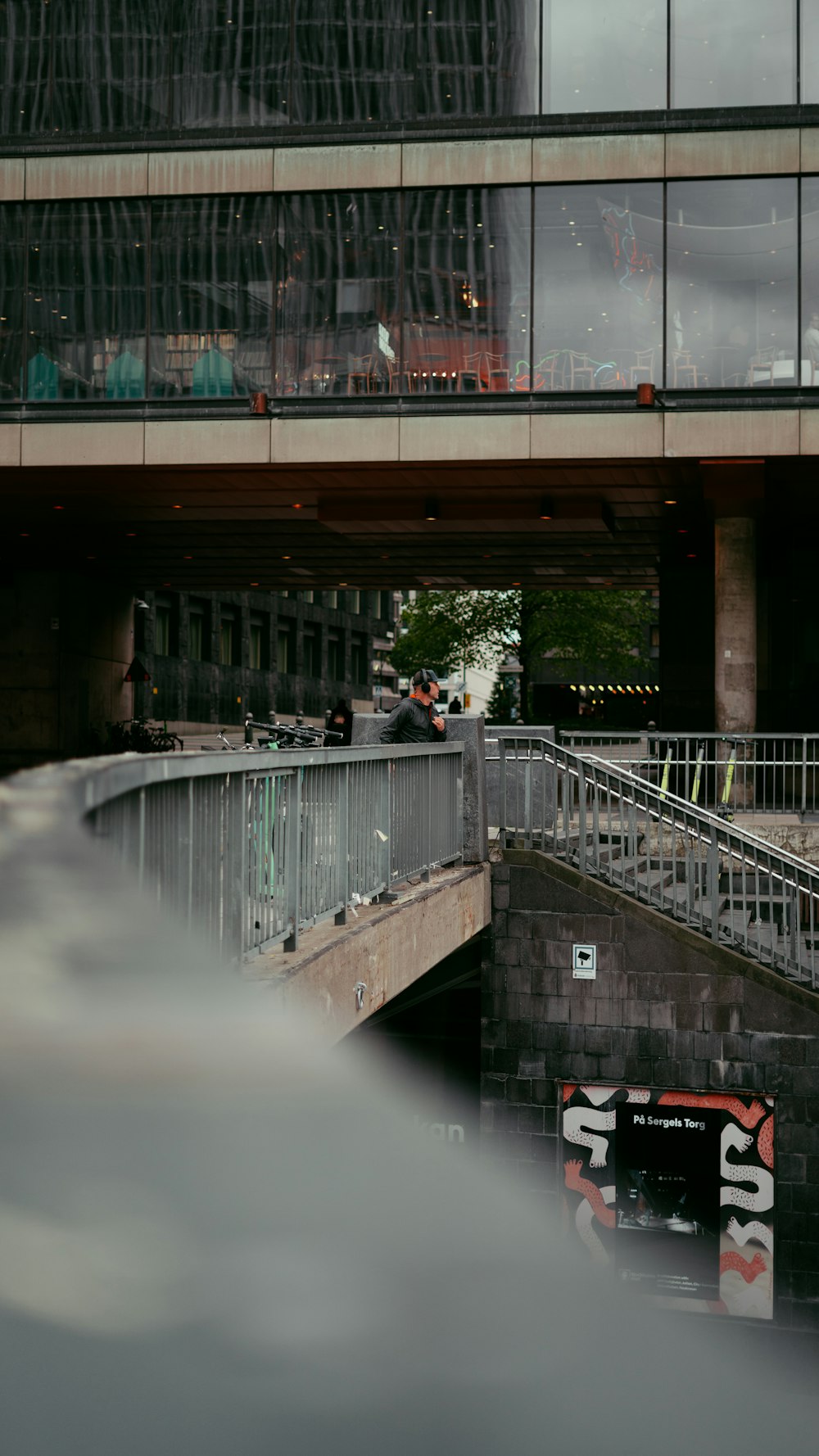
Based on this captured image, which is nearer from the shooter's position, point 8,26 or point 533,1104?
point 533,1104

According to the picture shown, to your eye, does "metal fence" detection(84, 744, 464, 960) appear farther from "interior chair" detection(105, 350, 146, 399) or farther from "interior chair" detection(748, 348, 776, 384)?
"interior chair" detection(105, 350, 146, 399)

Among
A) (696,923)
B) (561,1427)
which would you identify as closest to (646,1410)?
(561,1427)

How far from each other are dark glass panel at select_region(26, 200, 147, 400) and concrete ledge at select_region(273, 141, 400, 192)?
7.42 feet

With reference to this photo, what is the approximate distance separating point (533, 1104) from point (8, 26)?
17467 millimetres

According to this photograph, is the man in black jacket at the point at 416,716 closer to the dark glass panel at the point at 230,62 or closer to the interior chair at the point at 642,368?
the interior chair at the point at 642,368

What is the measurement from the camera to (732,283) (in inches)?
771

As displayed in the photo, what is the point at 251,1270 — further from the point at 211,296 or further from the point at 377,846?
the point at 211,296

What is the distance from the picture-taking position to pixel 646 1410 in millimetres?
1396

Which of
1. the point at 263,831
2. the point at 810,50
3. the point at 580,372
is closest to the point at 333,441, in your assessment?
the point at 580,372

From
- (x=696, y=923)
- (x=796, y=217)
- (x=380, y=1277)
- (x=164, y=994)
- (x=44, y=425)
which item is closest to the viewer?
(x=380, y=1277)

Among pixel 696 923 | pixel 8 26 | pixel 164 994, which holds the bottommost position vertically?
pixel 696 923

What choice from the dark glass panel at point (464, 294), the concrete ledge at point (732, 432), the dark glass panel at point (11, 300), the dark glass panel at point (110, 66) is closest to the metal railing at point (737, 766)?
the concrete ledge at point (732, 432)

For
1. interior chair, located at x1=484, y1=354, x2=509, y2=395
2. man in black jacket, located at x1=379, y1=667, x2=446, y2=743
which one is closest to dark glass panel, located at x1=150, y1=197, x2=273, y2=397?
interior chair, located at x1=484, y1=354, x2=509, y2=395

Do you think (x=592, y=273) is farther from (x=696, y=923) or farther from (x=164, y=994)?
(x=164, y=994)
